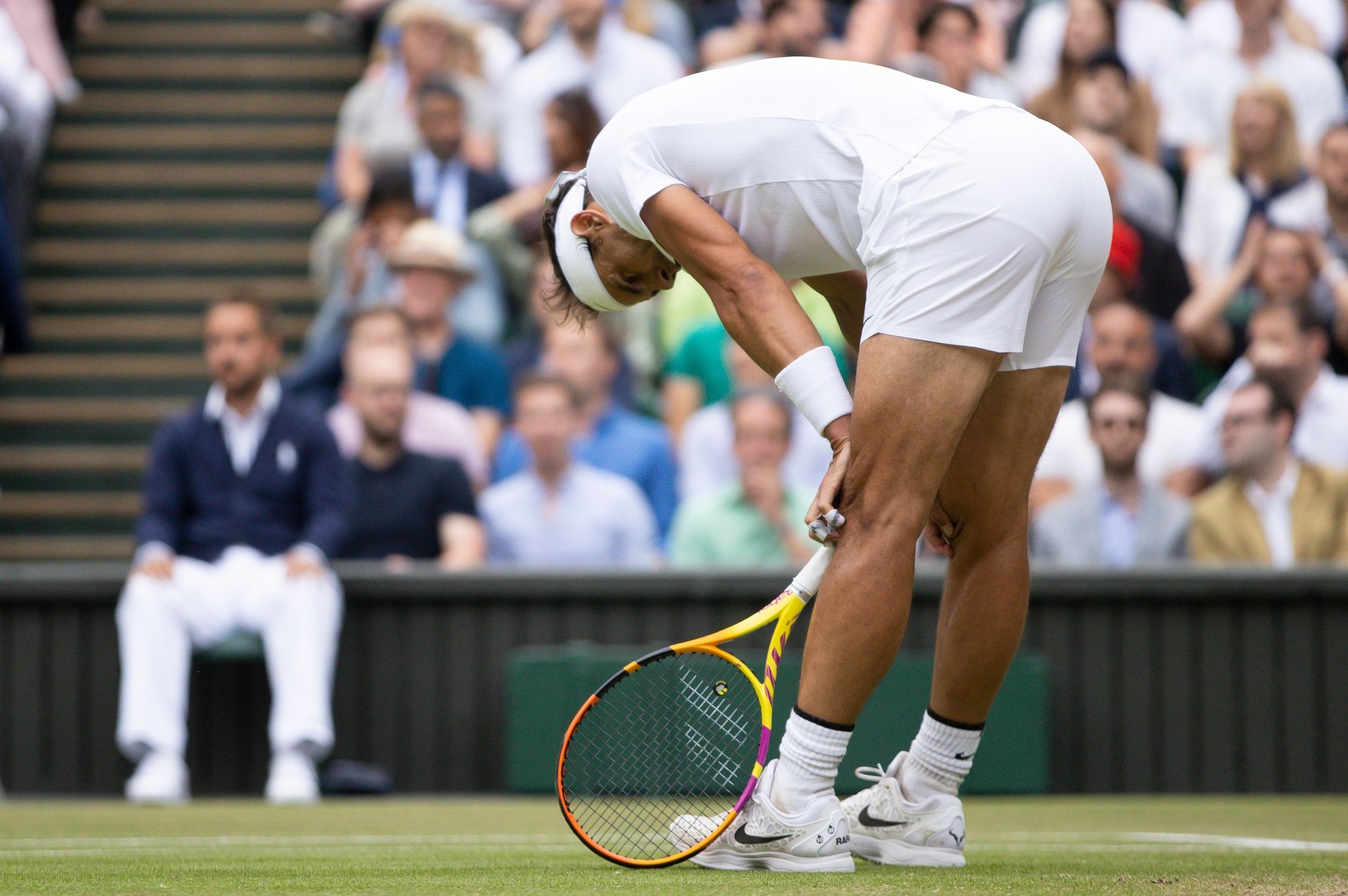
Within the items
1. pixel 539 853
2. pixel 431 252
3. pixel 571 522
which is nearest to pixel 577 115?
pixel 431 252

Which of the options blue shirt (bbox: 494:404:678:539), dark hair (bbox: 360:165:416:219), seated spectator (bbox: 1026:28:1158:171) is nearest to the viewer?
blue shirt (bbox: 494:404:678:539)

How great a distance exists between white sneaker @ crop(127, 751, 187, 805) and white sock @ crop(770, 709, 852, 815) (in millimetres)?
3749

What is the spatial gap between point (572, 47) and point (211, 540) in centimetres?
373

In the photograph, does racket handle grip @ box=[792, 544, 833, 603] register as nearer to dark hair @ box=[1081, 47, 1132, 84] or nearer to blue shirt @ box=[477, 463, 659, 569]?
blue shirt @ box=[477, 463, 659, 569]

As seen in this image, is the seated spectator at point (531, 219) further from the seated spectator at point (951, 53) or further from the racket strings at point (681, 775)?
the racket strings at point (681, 775)

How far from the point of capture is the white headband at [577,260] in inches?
134

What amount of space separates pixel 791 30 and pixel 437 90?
190 centimetres

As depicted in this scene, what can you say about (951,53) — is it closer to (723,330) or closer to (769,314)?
(723,330)

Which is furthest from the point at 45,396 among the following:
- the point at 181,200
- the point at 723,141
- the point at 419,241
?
the point at 723,141

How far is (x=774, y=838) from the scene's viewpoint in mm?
3137

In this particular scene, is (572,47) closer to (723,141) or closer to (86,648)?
(86,648)

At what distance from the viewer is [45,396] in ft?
30.3

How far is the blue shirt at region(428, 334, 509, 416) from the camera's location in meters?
8.12

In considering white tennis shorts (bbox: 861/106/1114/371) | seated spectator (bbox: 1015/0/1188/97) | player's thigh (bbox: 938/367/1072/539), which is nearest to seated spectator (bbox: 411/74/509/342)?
seated spectator (bbox: 1015/0/1188/97)
